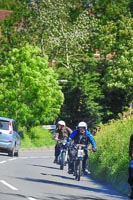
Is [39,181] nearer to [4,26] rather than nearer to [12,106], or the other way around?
[12,106]

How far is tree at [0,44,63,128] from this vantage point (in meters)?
60.7

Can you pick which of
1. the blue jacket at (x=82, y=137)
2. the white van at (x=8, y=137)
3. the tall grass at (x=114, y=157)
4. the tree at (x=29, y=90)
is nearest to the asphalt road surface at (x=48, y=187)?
the tall grass at (x=114, y=157)

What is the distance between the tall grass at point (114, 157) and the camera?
2261 centimetres

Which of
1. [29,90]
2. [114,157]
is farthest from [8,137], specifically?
[29,90]

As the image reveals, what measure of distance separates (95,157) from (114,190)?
7.21m

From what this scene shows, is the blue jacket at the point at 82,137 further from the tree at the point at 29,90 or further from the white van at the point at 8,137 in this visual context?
the tree at the point at 29,90

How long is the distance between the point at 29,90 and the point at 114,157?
119 ft

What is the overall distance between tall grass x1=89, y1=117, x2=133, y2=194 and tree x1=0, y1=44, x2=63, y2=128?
30130mm

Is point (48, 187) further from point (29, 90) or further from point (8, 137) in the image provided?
point (29, 90)

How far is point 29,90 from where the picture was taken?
2392 inches

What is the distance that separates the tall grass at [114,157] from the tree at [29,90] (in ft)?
98.9

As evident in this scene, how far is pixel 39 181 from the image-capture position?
22.1 meters

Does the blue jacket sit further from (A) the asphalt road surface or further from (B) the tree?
(B) the tree

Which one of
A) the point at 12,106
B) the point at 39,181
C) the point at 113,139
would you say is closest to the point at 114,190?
the point at 39,181
